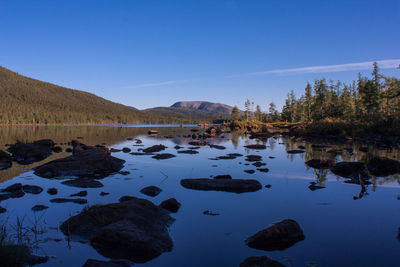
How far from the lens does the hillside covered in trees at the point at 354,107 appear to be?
185 feet

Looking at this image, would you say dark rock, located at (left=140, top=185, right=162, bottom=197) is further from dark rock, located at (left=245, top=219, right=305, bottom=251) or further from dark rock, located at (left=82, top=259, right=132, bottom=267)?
dark rock, located at (left=82, top=259, right=132, bottom=267)

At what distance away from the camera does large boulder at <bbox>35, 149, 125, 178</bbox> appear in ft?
60.0

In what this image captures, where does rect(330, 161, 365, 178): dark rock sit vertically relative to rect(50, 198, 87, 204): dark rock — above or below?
above

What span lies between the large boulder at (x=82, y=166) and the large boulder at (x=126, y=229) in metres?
9.65

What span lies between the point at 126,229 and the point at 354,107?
9496 centimetres

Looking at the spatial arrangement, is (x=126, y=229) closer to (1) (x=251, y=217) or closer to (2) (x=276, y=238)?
(2) (x=276, y=238)

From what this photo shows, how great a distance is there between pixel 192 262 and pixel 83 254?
10.5 ft

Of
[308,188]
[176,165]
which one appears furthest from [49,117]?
[308,188]

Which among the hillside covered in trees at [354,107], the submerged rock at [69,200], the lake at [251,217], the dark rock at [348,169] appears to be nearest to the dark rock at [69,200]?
the submerged rock at [69,200]

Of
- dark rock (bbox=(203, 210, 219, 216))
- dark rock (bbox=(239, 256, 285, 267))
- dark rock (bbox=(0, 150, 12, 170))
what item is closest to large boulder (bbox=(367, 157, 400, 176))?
dark rock (bbox=(203, 210, 219, 216))

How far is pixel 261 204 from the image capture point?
12.1 meters

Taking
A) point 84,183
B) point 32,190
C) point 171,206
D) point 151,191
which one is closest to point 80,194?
point 84,183

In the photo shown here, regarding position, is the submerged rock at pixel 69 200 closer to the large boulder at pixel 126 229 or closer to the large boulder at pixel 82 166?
the large boulder at pixel 126 229

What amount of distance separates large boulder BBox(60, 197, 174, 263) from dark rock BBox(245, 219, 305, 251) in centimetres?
272
